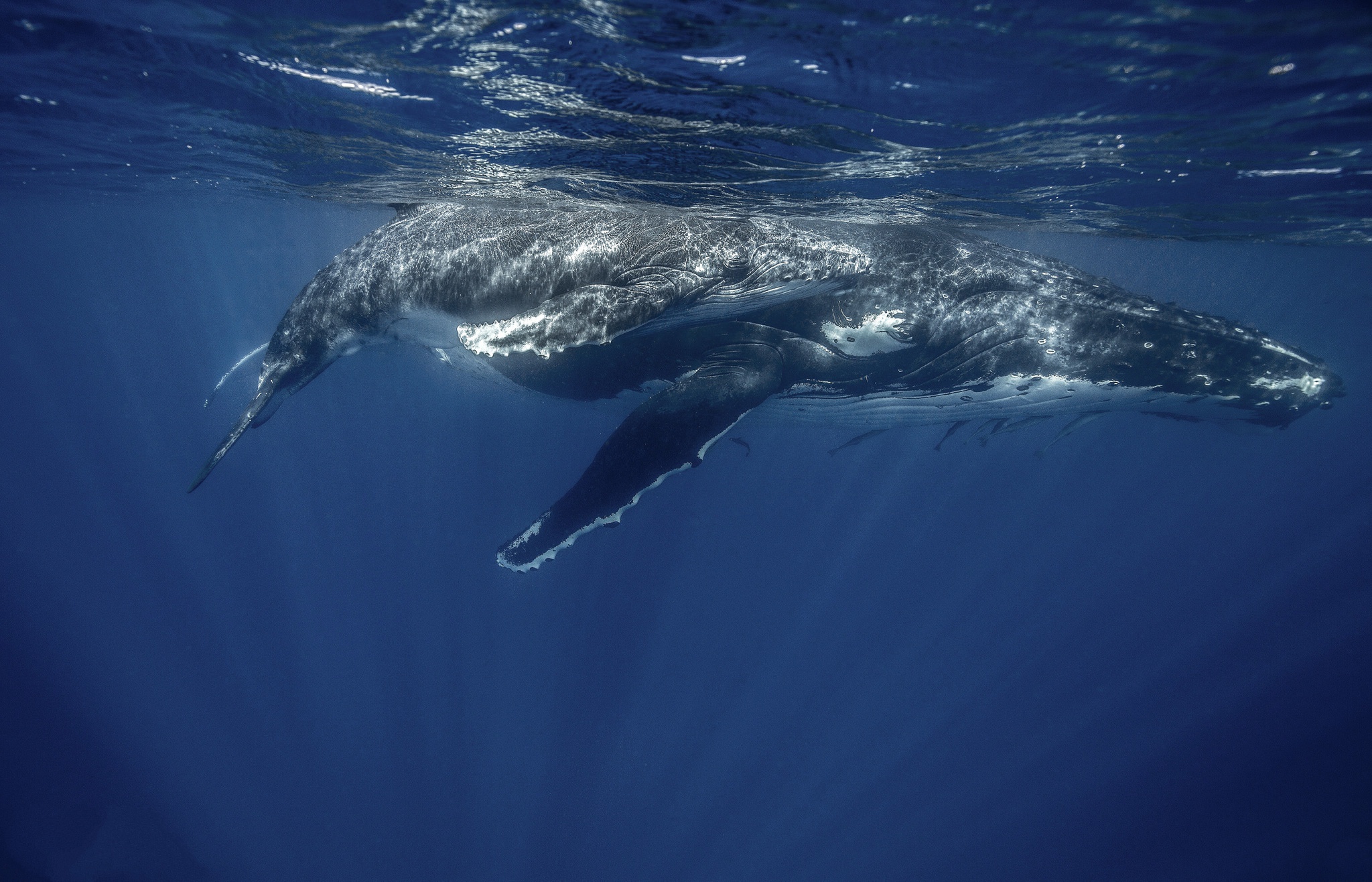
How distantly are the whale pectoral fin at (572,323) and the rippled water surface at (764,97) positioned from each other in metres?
2.36

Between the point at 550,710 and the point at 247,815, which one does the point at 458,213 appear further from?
the point at 247,815

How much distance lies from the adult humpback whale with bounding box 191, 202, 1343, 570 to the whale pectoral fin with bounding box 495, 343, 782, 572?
0.02m

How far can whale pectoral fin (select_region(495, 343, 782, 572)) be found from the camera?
516cm

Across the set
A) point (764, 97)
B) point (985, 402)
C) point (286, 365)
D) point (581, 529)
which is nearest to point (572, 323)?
point (581, 529)

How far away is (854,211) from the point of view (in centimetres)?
1127

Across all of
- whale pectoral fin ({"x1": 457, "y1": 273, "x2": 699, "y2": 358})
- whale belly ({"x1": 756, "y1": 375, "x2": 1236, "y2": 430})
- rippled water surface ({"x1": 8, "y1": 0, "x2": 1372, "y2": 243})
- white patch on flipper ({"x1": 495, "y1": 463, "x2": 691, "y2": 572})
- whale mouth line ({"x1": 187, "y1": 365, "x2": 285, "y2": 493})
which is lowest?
whale mouth line ({"x1": 187, "y1": 365, "x2": 285, "y2": 493})

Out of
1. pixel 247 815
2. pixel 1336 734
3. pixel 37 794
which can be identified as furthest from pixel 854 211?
pixel 37 794

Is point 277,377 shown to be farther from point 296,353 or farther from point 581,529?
point 581,529

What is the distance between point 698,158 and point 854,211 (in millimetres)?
4068

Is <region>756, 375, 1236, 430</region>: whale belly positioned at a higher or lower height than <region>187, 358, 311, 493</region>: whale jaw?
higher

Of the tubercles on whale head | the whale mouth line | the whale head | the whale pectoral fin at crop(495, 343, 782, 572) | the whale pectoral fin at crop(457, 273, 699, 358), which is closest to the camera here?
the whale pectoral fin at crop(457, 273, 699, 358)

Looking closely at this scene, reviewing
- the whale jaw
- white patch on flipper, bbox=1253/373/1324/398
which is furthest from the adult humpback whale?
the whale jaw

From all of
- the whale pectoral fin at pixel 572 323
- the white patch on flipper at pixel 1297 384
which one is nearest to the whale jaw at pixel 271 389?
the whale pectoral fin at pixel 572 323

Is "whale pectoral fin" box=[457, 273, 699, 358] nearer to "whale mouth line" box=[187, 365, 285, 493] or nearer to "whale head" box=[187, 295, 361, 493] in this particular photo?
"whale head" box=[187, 295, 361, 493]
